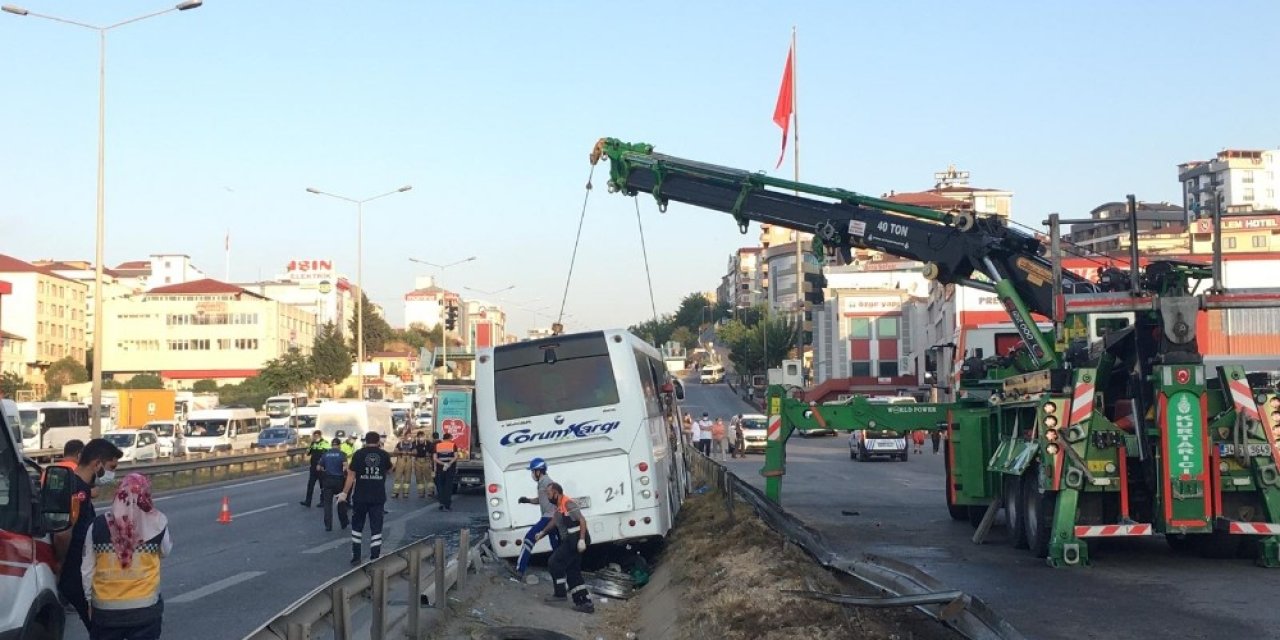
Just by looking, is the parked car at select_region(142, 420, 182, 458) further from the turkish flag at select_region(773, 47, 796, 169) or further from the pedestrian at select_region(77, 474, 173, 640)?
the pedestrian at select_region(77, 474, 173, 640)

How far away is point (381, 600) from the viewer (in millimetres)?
8883

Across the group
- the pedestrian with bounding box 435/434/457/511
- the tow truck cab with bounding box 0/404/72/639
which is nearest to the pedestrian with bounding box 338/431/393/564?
the tow truck cab with bounding box 0/404/72/639

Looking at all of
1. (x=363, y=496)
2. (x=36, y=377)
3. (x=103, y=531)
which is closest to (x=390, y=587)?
(x=103, y=531)

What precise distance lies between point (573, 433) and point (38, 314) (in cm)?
11196

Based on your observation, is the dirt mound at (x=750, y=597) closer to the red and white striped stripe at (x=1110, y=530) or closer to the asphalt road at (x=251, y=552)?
the red and white striped stripe at (x=1110, y=530)

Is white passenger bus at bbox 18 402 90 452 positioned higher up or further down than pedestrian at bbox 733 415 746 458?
higher up

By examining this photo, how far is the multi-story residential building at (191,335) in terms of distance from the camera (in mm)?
130250

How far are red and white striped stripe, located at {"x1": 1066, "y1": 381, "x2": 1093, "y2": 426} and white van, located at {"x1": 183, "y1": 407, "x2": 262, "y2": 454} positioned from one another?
51.8 metres

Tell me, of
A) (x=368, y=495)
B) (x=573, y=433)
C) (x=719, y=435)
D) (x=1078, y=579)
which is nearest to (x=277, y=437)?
(x=719, y=435)

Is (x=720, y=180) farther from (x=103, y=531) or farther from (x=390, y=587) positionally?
(x=103, y=531)

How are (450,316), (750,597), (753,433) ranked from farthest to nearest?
(753,433) → (450,316) → (750,597)

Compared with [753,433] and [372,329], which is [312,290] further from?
[753,433]

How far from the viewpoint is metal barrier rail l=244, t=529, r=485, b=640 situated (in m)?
7.04

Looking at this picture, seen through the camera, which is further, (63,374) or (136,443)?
(63,374)
